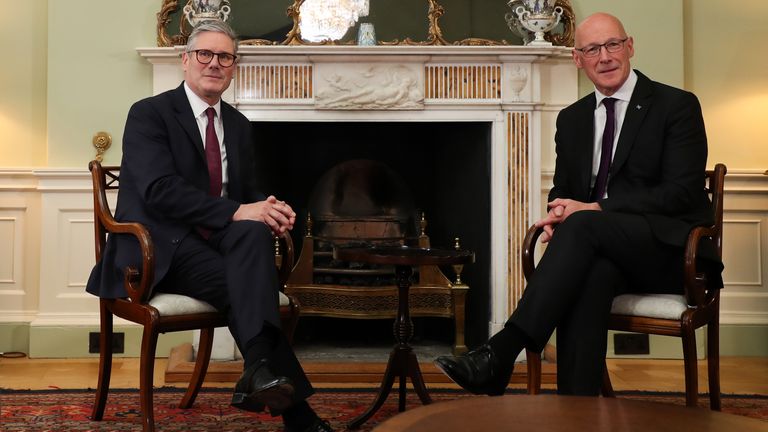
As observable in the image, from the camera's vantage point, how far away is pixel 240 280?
2424mm

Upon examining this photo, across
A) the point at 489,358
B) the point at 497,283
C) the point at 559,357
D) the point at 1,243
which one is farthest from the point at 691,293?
the point at 1,243

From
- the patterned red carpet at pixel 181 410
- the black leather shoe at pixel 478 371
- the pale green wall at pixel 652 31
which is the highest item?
the pale green wall at pixel 652 31

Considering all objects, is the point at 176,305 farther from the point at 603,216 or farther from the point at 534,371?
the point at 603,216

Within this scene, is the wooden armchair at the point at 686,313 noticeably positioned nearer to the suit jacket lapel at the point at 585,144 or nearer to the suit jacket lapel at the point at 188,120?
the suit jacket lapel at the point at 585,144

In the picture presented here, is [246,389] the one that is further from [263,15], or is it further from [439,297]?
[263,15]

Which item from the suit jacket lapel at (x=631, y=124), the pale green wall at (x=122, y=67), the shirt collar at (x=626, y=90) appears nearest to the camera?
the suit jacket lapel at (x=631, y=124)

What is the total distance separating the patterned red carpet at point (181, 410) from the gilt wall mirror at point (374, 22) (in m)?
1.66

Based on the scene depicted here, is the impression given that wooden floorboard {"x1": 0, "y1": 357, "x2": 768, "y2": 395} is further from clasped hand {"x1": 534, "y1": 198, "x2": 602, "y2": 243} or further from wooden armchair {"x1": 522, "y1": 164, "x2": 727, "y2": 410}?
clasped hand {"x1": 534, "y1": 198, "x2": 602, "y2": 243}

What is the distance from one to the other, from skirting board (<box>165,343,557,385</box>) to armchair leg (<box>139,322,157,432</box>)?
109cm

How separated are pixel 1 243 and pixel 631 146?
9.80 feet

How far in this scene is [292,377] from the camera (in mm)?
2363

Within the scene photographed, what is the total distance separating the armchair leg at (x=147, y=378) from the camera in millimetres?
2422

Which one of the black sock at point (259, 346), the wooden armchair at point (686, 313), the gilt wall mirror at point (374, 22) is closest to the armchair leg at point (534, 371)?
the wooden armchair at point (686, 313)

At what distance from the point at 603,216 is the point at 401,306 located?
2.65ft
